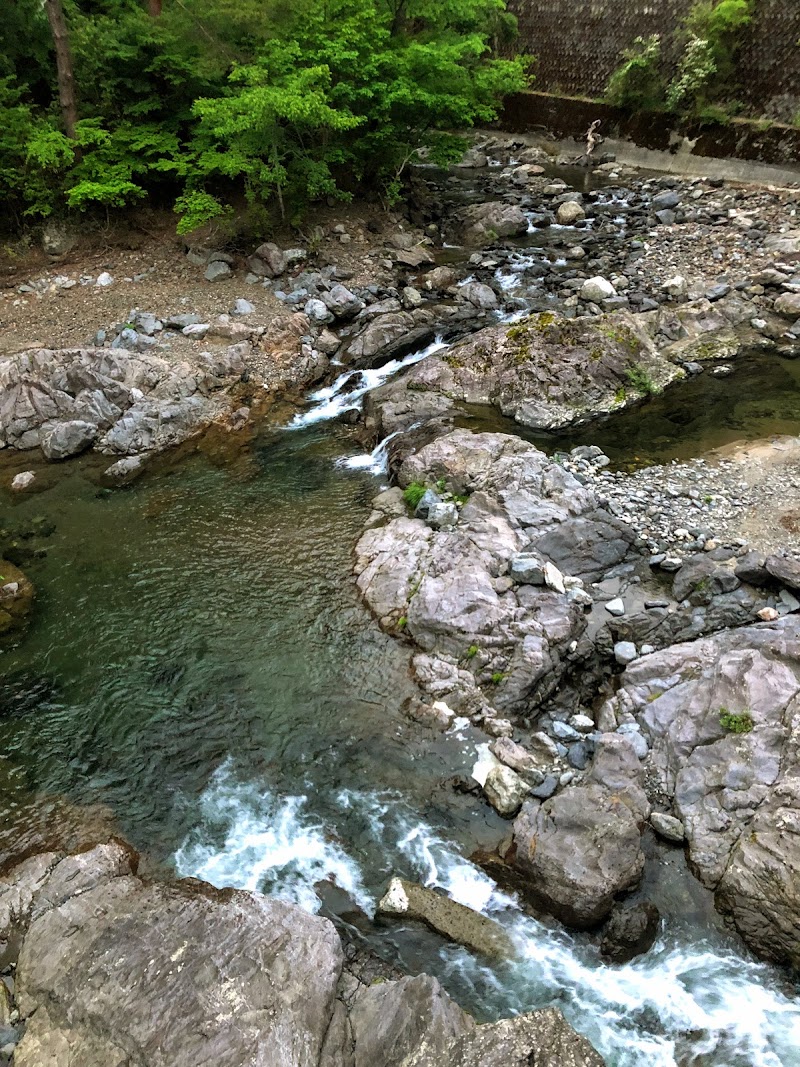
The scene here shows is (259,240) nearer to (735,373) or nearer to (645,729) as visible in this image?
(735,373)

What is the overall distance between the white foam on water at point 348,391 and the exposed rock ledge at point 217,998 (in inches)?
379

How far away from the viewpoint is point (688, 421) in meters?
12.7

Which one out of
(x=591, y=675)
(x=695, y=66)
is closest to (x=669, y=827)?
(x=591, y=675)

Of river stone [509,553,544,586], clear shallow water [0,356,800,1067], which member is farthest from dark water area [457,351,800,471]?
clear shallow water [0,356,800,1067]

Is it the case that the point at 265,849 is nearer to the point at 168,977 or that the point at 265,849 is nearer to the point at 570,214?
the point at 168,977

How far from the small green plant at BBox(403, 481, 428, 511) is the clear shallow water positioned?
80 centimetres

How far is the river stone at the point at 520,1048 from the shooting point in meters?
4.47

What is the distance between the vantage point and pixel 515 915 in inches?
252

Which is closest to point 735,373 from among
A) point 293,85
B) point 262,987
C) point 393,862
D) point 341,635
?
point 341,635

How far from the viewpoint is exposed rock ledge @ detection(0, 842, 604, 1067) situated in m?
4.68

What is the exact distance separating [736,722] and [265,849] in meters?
5.17

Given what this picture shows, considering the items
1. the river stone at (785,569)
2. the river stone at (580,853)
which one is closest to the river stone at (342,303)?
the river stone at (785,569)

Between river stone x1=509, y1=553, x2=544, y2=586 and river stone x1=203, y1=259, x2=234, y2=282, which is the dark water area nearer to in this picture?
river stone x1=509, y1=553, x2=544, y2=586

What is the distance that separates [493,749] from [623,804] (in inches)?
61.3
